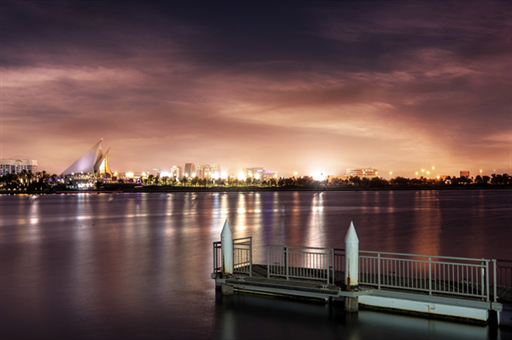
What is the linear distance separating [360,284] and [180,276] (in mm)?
11099

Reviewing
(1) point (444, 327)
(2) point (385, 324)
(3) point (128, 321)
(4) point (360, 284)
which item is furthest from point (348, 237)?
(3) point (128, 321)

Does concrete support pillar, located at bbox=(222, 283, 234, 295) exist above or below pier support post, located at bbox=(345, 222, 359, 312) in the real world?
below

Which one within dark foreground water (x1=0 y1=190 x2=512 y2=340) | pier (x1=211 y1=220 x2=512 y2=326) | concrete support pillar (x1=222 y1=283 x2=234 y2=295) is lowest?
dark foreground water (x1=0 y1=190 x2=512 y2=340)

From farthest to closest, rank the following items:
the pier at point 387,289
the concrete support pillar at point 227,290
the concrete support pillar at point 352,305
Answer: the concrete support pillar at point 227,290 < the concrete support pillar at point 352,305 < the pier at point 387,289

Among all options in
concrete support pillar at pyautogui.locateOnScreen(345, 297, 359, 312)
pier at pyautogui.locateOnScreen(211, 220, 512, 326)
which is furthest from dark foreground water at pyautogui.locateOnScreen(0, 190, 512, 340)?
pier at pyautogui.locateOnScreen(211, 220, 512, 326)

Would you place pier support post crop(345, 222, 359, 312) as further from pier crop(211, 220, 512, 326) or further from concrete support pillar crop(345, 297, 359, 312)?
concrete support pillar crop(345, 297, 359, 312)

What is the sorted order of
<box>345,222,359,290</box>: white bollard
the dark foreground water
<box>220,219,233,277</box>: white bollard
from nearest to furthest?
the dark foreground water
<box>345,222,359,290</box>: white bollard
<box>220,219,233,277</box>: white bollard

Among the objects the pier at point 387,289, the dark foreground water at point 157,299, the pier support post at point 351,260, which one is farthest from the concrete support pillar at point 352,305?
the pier support post at point 351,260

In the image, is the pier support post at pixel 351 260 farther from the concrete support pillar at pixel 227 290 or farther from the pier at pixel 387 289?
the concrete support pillar at pixel 227 290

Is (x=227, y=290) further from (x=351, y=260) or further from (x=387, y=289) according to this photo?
(x=387, y=289)

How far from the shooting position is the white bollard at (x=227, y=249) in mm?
16188

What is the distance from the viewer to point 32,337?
13.4 meters

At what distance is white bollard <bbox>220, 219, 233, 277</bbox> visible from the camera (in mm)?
16188

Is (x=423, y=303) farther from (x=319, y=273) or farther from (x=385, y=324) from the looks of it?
(x=319, y=273)
